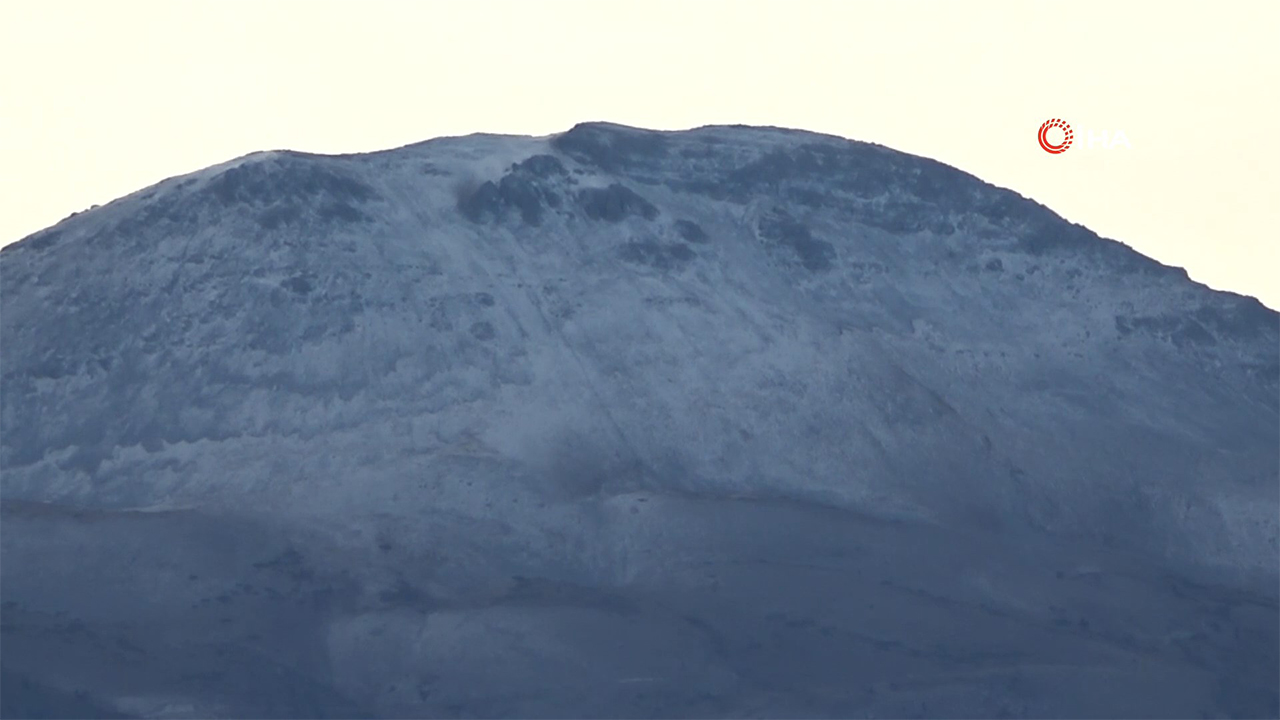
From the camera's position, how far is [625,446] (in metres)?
160

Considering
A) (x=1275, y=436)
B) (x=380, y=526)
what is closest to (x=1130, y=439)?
(x=1275, y=436)

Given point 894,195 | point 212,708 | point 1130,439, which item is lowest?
point 212,708

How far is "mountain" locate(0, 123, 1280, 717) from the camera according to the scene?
14075cm

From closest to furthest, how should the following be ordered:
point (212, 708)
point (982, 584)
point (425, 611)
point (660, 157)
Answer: point (212, 708) → point (425, 611) → point (982, 584) → point (660, 157)

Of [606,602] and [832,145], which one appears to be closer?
[606,602]

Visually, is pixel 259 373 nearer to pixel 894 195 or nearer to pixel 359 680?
pixel 359 680

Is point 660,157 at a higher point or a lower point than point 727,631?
higher

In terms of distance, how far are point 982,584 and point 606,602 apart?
76.3ft

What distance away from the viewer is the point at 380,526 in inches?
5994

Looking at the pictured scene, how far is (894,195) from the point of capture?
191m

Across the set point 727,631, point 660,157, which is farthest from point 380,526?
point 660,157

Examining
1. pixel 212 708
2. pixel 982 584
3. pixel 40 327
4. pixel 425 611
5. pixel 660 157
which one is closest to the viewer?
pixel 212 708

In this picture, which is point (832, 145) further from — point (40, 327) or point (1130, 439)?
point (40, 327)

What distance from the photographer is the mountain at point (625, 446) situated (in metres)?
141
